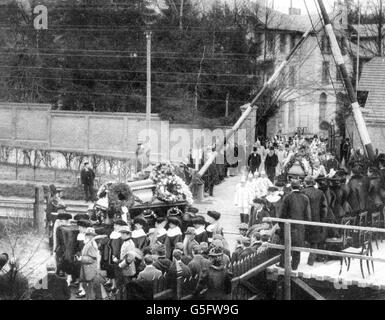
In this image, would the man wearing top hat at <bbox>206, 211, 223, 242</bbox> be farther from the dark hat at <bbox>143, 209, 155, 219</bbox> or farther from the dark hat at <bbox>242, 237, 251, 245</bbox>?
the dark hat at <bbox>143, 209, 155, 219</bbox>

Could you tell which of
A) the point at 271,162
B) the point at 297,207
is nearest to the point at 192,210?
the point at 297,207

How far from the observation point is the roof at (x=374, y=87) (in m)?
25.9

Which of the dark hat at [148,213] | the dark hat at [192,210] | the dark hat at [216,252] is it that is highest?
the dark hat at [216,252]

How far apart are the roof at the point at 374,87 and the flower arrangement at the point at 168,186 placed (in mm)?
12375

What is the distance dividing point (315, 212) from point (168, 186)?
393 centimetres

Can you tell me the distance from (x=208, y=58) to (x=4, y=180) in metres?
12.0

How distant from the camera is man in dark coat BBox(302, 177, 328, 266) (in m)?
11.9

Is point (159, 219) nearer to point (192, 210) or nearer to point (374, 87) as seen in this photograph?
point (192, 210)

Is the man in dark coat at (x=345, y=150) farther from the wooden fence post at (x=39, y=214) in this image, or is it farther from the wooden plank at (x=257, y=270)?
the wooden plank at (x=257, y=270)

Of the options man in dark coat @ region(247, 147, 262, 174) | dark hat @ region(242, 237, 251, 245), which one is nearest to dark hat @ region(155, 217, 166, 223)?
dark hat @ region(242, 237, 251, 245)

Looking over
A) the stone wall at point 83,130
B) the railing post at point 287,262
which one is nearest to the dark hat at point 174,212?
the railing post at point 287,262

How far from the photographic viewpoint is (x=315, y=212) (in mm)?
12203

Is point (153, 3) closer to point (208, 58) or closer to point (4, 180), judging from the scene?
point (208, 58)

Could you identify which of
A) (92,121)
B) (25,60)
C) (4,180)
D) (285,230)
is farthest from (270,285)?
(25,60)
